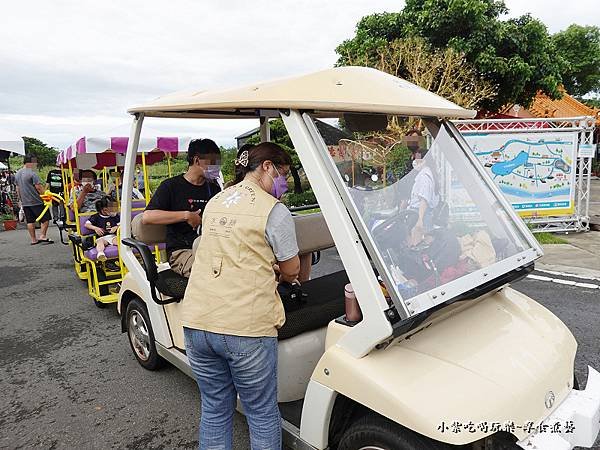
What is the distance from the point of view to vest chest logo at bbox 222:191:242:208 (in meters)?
2.07

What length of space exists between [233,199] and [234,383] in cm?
86

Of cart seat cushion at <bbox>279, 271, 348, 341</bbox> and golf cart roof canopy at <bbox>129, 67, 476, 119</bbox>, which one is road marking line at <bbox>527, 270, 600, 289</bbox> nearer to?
cart seat cushion at <bbox>279, 271, 348, 341</bbox>

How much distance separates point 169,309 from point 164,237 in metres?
0.80

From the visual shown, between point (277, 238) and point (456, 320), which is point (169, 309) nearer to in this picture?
point (277, 238)

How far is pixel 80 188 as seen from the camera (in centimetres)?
679

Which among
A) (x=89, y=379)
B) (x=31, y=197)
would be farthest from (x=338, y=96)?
(x=31, y=197)

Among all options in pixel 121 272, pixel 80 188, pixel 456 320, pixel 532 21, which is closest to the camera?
pixel 456 320

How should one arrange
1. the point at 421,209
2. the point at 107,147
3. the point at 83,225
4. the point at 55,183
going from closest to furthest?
the point at 421,209 → the point at 107,147 → the point at 83,225 → the point at 55,183

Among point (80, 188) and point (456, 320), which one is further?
point (80, 188)

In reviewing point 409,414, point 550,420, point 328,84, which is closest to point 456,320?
point 550,420

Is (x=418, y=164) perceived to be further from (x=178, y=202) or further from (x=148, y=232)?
(x=148, y=232)

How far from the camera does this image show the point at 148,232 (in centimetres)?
370

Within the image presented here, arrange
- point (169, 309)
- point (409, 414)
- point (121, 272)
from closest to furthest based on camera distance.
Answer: point (409, 414)
point (169, 309)
point (121, 272)

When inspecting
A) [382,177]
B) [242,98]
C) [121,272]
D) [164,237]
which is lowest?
[121,272]
